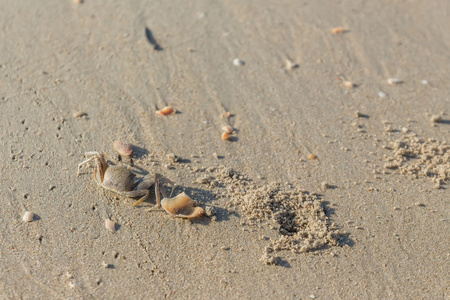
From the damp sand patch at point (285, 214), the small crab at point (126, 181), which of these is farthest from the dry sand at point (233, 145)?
the small crab at point (126, 181)

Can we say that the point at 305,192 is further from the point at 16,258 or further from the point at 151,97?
the point at 16,258

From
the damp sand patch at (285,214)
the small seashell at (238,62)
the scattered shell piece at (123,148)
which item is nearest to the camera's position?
the damp sand patch at (285,214)

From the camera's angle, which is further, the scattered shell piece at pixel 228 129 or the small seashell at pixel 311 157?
the scattered shell piece at pixel 228 129

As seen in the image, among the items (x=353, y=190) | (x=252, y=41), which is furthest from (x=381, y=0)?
(x=353, y=190)

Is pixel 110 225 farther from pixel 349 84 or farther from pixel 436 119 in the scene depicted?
pixel 436 119

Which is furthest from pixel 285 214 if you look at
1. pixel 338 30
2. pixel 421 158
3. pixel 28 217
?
pixel 338 30

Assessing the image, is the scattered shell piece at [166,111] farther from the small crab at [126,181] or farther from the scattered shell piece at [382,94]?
the scattered shell piece at [382,94]
